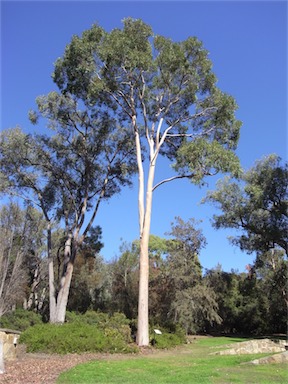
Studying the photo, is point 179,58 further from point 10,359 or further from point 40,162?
point 10,359

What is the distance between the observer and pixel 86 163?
22062 millimetres

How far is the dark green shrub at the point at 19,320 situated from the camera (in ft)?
59.5

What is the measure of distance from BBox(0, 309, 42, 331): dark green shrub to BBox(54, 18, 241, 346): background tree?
8037mm

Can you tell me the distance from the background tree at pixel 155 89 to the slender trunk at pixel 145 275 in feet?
0.16

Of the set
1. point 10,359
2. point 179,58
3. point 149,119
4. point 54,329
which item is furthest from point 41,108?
point 10,359

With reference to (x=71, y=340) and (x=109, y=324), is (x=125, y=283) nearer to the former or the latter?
(x=109, y=324)

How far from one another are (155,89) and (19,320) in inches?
543

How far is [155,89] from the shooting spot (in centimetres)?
1888

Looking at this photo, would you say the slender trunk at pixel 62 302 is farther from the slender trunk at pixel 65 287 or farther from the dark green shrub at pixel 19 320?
the dark green shrub at pixel 19 320

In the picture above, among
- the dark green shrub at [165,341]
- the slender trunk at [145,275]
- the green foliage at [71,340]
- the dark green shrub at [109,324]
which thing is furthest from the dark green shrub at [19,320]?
the dark green shrub at [165,341]

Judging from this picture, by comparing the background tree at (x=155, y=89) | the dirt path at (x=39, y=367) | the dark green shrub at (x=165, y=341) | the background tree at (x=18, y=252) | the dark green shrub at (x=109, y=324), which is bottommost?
the dirt path at (x=39, y=367)

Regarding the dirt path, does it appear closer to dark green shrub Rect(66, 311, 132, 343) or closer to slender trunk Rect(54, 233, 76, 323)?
dark green shrub Rect(66, 311, 132, 343)

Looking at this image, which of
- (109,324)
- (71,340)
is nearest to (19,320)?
(109,324)

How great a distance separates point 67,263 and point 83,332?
7.41 metres
